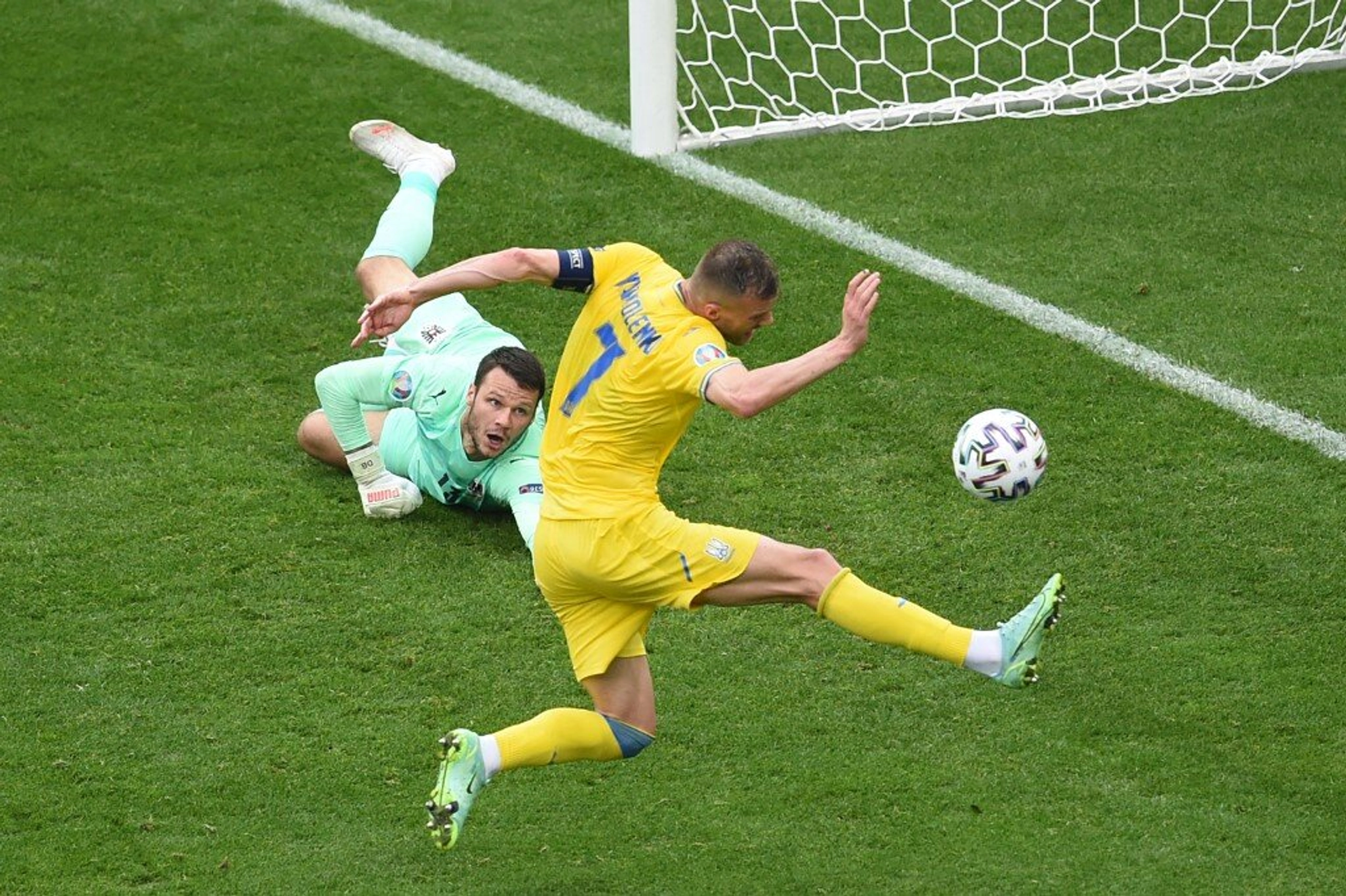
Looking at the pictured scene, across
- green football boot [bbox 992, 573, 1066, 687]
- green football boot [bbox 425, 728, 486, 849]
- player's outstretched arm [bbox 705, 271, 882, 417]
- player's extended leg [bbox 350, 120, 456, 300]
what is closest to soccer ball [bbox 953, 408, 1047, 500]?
green football boot [bbox 992, 573, 1066, 687]

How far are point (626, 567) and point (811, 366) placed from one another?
2.86ft

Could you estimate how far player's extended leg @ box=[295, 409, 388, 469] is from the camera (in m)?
7.70

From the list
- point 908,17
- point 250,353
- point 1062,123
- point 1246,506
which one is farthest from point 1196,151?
point 250,353

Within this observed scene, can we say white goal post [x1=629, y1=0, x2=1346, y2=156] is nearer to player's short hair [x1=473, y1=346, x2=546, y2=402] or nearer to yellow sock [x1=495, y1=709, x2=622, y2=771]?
player's short hair [x1=473, y1=346, x2=546, y2=402]

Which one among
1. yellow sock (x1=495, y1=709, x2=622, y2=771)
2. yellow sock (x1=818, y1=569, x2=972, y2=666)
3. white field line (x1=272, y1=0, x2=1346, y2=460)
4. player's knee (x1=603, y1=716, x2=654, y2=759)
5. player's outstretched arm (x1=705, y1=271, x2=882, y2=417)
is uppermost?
player's outstretched arm (x1=705, y1=271, x2=882, y2=417)

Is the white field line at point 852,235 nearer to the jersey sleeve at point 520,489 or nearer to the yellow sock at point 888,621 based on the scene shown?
the jersey sleeve at point 520,489

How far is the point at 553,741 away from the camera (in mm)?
5586

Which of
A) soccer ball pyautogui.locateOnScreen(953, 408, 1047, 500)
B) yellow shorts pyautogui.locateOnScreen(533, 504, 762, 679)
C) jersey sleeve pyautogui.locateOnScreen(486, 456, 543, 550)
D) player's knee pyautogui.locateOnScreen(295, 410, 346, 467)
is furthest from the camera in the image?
player's knee pyautogui.locateOnScreen(295, 410, 346, 467)

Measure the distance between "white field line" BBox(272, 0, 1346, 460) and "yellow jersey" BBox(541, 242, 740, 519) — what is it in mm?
3297

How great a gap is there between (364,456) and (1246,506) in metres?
3.36

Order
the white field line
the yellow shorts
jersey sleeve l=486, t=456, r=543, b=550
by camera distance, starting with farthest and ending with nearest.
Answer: the white field line, jersey sleeve l=486, t=456, r=543, b=550, the yellow shorts

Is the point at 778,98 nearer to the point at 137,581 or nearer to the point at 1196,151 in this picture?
the point at 1196,151

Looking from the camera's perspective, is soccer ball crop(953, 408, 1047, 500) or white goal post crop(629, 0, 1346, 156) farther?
white goal post crop(629, 0, 1346, 156)

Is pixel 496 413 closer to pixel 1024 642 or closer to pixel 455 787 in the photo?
pixel 455 787
